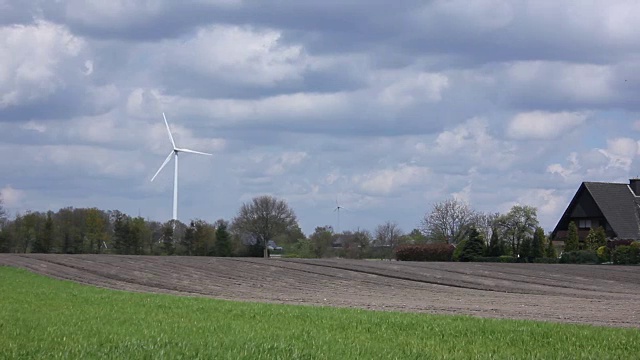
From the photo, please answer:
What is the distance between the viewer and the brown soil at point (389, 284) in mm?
30434

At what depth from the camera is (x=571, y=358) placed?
1587 centimetres

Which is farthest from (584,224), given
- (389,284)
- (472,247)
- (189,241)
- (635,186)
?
(389,284)

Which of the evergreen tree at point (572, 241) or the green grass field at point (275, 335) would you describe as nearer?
the green grass field at point (275, 335)

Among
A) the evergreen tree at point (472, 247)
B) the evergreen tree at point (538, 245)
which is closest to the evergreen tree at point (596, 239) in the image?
the evergreen tree at point (538, 245)

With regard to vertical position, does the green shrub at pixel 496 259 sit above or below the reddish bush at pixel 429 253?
below

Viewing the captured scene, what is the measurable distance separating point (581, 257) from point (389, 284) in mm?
37035

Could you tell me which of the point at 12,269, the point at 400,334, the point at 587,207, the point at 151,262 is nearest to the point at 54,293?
the point at 400,334

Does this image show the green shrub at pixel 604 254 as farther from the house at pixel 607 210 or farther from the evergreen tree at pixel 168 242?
the evergreen tree at pixel 168 242

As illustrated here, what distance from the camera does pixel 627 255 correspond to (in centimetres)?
7525

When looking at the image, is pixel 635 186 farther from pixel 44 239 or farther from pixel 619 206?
pixel 44 239

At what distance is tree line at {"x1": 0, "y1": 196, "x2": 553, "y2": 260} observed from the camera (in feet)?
312

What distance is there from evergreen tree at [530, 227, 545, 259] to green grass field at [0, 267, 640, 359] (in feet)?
211

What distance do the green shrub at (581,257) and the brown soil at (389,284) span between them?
1691 centimetres

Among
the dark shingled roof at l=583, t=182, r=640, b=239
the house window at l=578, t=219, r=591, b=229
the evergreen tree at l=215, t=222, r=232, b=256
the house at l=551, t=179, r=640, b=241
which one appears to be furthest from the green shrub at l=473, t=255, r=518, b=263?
the evergreen tree at l=215, t=222, r=232, b=256
